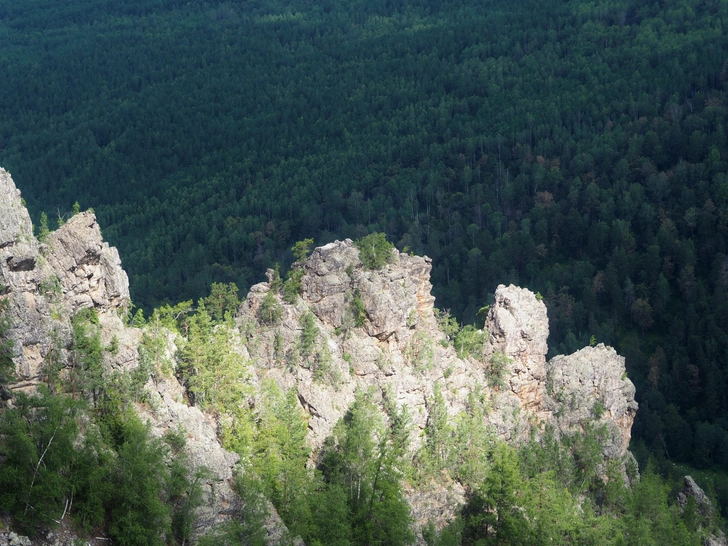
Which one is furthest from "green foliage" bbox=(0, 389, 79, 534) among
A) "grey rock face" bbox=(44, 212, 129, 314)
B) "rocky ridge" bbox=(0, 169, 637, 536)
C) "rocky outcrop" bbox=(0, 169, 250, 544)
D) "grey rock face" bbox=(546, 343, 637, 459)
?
"grey rock face" bbox=(546, 343, 637, 459)

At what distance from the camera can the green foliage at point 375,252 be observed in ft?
338

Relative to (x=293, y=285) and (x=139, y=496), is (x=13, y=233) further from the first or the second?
(x=293, y=285)

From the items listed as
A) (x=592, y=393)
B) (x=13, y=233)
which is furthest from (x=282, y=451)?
(x=592, y=393)

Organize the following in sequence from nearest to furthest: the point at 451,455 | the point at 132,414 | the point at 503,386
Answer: the point at 132,414
the point at 451,455
the point at 503,386

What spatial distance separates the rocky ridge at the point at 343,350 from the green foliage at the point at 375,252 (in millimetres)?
746

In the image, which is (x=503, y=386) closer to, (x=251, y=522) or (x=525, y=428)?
(x=525, y=428)

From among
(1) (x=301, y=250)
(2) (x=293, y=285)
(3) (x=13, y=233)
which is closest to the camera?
(3) (x=13, y=233)

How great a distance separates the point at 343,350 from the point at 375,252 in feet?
32.0

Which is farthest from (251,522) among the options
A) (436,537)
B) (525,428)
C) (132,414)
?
(525,428)

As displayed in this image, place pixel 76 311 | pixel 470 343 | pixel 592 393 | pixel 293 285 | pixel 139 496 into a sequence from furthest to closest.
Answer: pixel 592 393 < pixel 470 343 < pixel 293 285 < pixel 76 311 < pixel 139 496

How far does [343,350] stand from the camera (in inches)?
3898

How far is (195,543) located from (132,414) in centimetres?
1030

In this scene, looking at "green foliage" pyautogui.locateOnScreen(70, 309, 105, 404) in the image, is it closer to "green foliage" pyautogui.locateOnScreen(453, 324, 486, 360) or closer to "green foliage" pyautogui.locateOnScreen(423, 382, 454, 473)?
"green foliage" pyautogui.locateOnScreen(423, 382, 454, 473)

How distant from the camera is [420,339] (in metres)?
102
